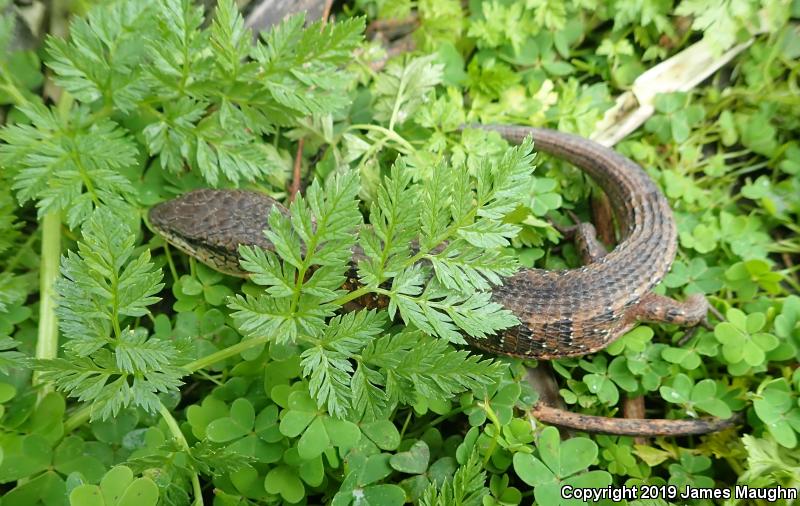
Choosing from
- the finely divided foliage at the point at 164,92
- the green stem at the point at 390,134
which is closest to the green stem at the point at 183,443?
the finely divided foliage at the point at 164,92

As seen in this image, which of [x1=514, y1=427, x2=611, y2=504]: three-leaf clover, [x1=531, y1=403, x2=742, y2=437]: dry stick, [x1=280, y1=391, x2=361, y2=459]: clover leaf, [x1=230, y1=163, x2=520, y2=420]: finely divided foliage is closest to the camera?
[x1=230, y1=163, x2=520, y2=420]: finely divided foliage

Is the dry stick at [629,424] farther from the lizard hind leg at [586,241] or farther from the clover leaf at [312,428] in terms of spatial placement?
the clover leaf at [312,428]

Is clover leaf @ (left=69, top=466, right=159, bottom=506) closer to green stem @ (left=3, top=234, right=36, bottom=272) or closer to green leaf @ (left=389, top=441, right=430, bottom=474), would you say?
green leaf @ (left=389, top=441, right=430, bottom=474)

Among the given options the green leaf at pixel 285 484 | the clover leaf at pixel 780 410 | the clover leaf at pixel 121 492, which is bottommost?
the clover leaf at pixel 780 410

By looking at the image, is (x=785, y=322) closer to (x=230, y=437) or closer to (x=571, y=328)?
(x=571, y=328)

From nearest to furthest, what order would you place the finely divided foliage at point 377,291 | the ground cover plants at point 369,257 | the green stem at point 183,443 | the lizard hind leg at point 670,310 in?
the finely divided foliage at point 377,291 → the ground cover plants at point 369,257 → the green stem at point 183,443 → the lizard hind leg at point 670,310

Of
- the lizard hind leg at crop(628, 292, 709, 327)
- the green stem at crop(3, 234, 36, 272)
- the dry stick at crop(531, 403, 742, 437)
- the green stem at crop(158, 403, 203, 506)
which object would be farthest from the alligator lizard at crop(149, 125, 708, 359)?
the green stem at crop(158, 403, 203, 506)
